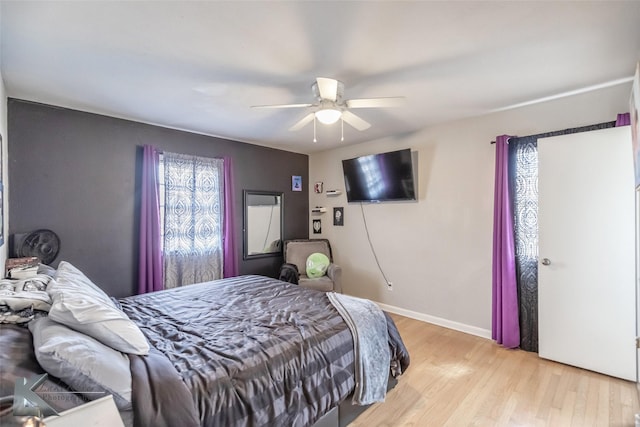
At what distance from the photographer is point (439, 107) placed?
2998 millimetres

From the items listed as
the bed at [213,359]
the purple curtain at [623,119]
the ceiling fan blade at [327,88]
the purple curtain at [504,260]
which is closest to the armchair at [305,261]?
the bed at [213,359]

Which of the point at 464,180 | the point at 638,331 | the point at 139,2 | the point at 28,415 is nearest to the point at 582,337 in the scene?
the point at 638,331

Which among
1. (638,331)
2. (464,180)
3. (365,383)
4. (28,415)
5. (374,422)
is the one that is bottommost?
(374,422)

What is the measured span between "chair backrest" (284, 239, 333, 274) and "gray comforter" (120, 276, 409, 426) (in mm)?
2035

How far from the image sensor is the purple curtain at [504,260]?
2.95m

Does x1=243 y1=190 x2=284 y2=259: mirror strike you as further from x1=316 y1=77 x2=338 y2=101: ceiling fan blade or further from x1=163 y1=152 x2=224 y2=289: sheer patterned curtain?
x1=316 y1=77 x2=338 y2=101: ceiling fan blade

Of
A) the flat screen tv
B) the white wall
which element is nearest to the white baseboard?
the white wall

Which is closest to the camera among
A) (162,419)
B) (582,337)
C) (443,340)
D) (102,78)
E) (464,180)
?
(162,419)

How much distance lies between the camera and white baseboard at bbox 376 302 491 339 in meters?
3.29

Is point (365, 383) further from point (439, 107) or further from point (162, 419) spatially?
point (439, 107)

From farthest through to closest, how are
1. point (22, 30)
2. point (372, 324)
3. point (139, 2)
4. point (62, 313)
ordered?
point (372, 324)
point (22, 30)
point (139, 2)
point (62, 313)

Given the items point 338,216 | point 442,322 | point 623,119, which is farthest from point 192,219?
point 623,119

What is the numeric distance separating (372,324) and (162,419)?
1.39 m

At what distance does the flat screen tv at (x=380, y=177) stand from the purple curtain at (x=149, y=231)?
8.42ft
